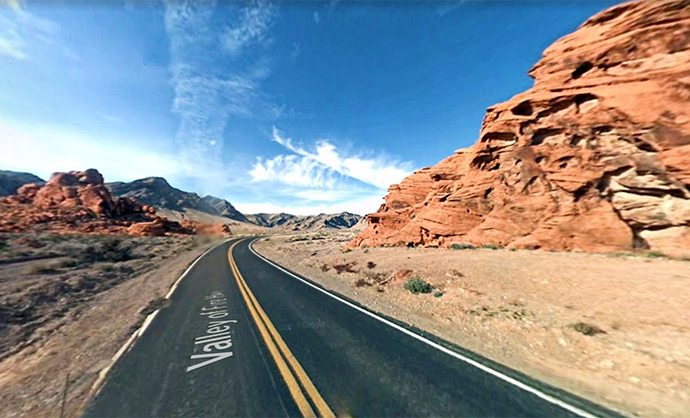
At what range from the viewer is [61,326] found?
7.61 metres

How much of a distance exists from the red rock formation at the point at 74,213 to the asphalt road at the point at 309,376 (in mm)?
63762

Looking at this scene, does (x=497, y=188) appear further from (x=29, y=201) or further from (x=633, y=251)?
(x=29, y=201)

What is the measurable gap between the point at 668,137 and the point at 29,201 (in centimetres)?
11411

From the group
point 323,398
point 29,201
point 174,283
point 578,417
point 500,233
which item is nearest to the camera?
point 578,417

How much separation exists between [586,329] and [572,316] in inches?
45.4

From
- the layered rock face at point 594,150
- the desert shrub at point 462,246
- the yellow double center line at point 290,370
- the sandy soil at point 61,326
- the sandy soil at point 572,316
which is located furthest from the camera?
the desert shrub at point 462,246

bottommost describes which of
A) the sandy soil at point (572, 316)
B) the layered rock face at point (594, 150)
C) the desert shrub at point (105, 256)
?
the desert shrub at point (105, 256)

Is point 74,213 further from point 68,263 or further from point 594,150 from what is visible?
point 594,150

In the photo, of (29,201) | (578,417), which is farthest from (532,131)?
(29,201)

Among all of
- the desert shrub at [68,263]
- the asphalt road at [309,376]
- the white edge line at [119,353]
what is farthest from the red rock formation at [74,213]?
the asphalt road at [309,376]

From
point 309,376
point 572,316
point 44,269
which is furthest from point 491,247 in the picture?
point 44,269

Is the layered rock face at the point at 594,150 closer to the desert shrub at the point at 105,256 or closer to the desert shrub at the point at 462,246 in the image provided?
the desert shrub at the point at 462,246

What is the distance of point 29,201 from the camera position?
63.6m

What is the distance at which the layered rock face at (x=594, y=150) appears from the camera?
14312 millimetres
